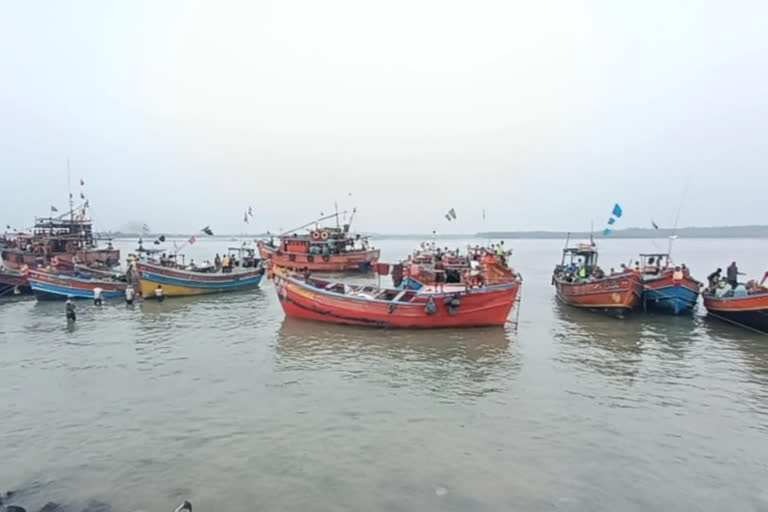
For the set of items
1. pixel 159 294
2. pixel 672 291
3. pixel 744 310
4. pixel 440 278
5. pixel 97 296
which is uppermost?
pixel 440 278

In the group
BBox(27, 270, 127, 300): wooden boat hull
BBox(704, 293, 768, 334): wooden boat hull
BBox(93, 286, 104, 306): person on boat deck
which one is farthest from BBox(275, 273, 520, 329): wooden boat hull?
BBox(27, 270, 127, 300): wooden boat hull

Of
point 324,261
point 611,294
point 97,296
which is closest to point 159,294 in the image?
point 97,296

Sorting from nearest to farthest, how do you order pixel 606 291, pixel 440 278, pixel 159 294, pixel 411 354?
pixel 411 354 → pixel 606 291 → pixel 440 278 → pixel 159 294

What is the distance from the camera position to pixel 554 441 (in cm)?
914

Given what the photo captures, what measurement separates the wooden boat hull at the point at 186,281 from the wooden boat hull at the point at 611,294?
895 inches

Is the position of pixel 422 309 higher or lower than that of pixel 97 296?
lower

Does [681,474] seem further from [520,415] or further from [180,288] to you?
[180,288]

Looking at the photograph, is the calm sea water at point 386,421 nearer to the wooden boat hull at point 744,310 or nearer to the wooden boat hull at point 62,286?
the wooden boat hull at point 744,310

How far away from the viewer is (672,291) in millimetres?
21875

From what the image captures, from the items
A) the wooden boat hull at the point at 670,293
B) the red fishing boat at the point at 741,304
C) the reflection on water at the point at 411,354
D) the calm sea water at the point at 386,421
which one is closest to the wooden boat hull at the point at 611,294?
the wooden boat hull at the point at 670,293

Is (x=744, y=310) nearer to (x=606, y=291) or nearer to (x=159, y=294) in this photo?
(x=606, y=291)

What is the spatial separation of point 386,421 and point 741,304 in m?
17.6

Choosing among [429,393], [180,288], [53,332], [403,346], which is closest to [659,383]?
[429,393]

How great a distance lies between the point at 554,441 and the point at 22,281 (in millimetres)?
34385
